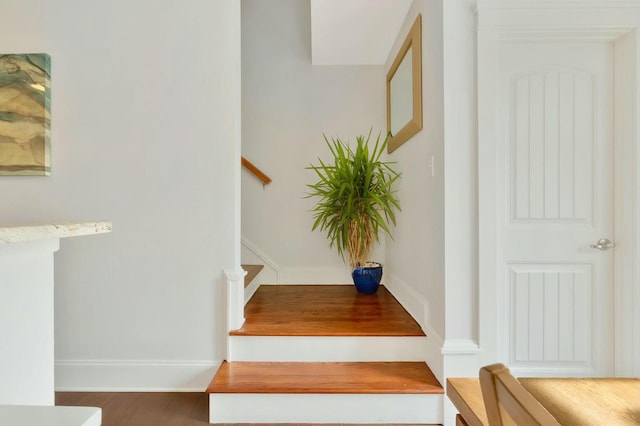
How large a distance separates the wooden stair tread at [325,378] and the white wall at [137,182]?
298mm

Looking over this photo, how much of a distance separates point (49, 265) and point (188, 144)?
1124 millimetres

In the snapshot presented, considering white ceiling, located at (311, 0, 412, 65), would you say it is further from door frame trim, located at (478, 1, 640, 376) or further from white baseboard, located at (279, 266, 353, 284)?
white baseboard, located at (279, 266, 353, 284)

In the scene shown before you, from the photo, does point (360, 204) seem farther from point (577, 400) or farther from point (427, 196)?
point (577, 400)

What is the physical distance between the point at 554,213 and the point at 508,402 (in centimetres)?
165

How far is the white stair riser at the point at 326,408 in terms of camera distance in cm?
171

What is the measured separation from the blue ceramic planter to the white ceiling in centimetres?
187

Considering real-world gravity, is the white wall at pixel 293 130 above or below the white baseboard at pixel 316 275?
above

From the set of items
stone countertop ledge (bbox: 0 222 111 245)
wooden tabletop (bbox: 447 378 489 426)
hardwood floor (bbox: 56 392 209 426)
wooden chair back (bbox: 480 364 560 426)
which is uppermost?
stone countertop ledge (bbox: 0 222 111 245)

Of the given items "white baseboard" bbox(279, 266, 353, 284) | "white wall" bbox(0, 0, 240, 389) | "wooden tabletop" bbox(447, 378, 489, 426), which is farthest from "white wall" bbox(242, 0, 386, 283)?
"wooden tabletop" bbox(447, 378, 489, 426)

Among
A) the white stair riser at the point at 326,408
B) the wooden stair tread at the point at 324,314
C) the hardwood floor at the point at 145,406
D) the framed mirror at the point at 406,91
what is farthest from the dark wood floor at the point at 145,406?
the framed mirror at the point at 406,91

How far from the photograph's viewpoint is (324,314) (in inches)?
90.6

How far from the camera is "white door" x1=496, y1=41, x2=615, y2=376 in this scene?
5.80 ft

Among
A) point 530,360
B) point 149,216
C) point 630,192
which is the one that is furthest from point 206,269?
point 630,192

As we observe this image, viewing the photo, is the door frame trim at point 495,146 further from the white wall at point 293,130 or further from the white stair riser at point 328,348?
the white wall at point 293,130
